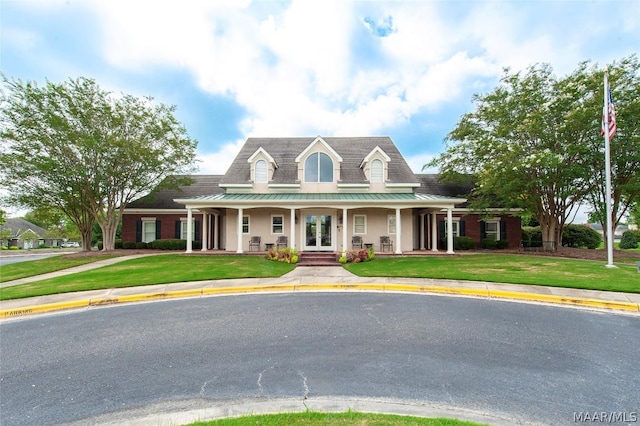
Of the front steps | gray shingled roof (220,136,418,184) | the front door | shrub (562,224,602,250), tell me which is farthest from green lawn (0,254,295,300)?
shrub (562,224,602,250)

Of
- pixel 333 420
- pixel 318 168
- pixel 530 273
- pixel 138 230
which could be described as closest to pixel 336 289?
pixel 333 420

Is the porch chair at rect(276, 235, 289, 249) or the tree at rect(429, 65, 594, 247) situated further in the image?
the porch chair at rect(276, 235, 289, 249)

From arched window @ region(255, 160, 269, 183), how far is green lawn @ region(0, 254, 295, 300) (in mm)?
7118

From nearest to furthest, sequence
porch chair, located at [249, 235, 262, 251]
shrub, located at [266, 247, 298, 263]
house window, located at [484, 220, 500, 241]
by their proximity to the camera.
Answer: shrub, located at [266, 247, 298, 263]
porch chair, located at [249, 235, 262, 251]
house window, located at [484, 220, 500, 241]

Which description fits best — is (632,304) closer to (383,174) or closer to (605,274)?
(605,274)

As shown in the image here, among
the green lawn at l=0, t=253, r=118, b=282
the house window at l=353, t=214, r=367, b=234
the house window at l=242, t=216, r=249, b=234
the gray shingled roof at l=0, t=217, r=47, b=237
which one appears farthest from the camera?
the gray shingled roof at l=0, t=217, r=47, b=237

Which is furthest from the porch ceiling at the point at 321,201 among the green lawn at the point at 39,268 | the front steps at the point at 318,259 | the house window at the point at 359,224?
the green lawn at the point at 39,268

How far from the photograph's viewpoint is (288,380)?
4.06 m

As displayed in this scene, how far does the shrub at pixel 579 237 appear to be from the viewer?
82.1ft

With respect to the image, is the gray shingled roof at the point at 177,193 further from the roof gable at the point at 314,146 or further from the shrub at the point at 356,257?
the shrub at the point at 356,257

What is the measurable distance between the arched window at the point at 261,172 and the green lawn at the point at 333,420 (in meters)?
18.3

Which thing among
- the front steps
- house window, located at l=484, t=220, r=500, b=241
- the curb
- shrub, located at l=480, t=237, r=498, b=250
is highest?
house window, located at l=484, t=220, r=500, b=241

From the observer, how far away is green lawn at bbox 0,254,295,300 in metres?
10.2

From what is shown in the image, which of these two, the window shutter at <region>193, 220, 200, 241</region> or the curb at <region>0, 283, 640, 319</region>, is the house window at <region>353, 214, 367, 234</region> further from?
the window shutter at <region>193, 220, 200, 241</region>
